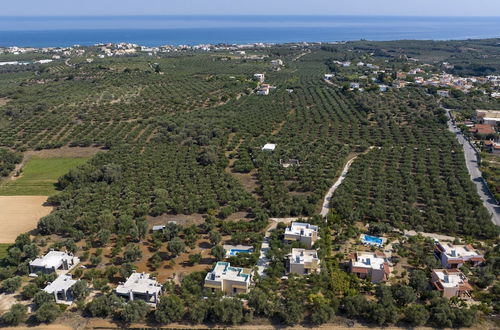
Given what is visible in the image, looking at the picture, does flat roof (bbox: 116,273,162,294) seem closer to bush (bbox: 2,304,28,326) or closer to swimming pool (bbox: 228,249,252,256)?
bush (bbox: 2,304,28,326)

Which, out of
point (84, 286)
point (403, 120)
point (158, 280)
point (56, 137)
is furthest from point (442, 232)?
point (56, 137)

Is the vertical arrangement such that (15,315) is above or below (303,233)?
below

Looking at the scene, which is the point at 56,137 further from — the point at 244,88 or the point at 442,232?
the point at 442,232

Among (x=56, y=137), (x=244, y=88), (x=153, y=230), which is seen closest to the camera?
(x=153, y=230)

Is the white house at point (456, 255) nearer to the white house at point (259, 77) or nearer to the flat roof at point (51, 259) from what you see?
the flat roof at point (51, 259)

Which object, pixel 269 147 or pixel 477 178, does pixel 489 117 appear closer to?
pixel 477 178

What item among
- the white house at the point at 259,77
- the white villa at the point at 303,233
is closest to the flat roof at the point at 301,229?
the white villa at the point at 303,233

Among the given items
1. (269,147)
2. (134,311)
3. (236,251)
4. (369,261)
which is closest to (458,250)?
(369,261)
